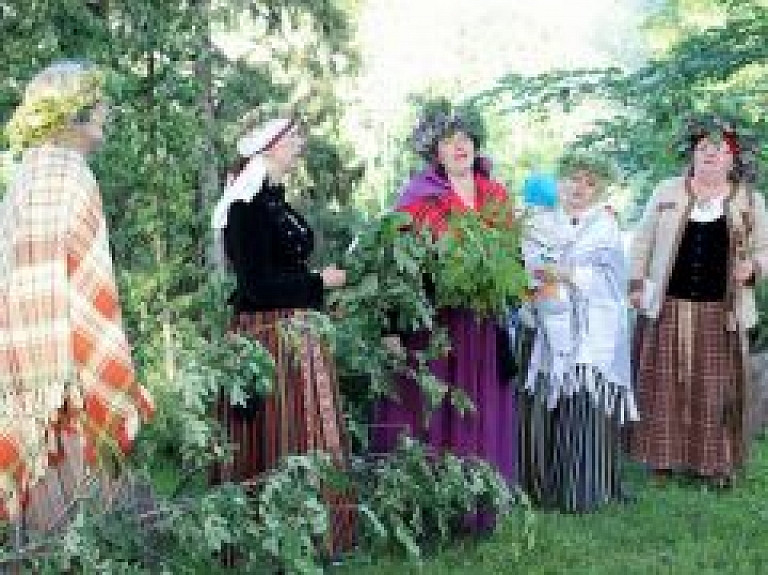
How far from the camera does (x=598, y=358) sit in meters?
6.20

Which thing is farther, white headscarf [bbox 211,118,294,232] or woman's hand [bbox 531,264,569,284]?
woman's hand [bbox 531,264,569,284]

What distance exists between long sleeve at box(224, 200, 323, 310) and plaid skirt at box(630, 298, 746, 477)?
251cm

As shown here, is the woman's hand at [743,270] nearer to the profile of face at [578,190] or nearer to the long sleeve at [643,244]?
the long sleeve at [643,244]

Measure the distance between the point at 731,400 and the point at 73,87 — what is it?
413 centimetres

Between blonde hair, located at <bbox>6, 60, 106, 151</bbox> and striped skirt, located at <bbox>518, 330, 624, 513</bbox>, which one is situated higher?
blonde hair, located at <bbox>6, 60, 106, 151</bbox>

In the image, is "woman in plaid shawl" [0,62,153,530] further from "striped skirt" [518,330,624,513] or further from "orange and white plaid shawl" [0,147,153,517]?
"striped skirt" [518,330,624,513]

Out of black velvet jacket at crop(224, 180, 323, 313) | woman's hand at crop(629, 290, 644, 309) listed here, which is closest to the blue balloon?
woman's hand at crop(629, 290, 644, 309)

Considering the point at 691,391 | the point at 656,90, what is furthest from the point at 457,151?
the point at 656,90

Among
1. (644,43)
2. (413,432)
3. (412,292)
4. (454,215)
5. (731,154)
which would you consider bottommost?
(413,432)

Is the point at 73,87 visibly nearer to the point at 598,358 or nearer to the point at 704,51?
the point at 598,358

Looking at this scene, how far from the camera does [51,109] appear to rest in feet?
13.2

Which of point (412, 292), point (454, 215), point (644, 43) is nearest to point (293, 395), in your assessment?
point (412, 292)

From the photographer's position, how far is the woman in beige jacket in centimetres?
645

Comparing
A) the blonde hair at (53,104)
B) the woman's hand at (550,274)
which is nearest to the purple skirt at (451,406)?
the woman's hand at (550,274)
